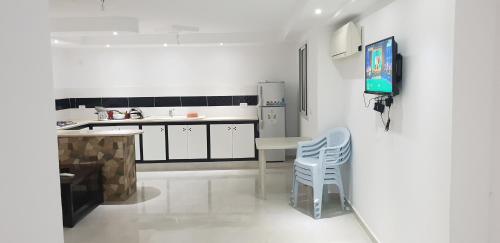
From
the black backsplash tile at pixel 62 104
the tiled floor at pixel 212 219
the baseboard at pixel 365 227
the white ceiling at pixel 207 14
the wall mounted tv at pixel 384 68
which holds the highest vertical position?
the white ceiling at pixel 207 14

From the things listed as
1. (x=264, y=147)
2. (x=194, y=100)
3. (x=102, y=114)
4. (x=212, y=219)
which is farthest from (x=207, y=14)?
(x=102, y=114)

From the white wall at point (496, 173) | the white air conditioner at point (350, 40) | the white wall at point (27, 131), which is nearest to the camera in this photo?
the white wall at point (27, 131)

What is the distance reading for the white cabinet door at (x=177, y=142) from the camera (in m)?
7.41

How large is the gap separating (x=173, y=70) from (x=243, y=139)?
1.99 m

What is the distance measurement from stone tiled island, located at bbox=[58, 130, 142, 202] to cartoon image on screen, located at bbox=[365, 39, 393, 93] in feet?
11.1

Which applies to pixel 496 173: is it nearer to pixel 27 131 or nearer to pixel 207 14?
pixel 27 131

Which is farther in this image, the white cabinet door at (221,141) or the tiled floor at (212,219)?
the white cabinet door at (221,141)

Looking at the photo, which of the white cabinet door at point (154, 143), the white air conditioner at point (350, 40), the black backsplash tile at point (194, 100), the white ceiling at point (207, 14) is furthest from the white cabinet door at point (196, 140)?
the white air conditioner at point (350, 40)

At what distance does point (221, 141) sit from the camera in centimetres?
750

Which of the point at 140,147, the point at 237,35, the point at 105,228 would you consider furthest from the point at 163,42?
the point at 105,228

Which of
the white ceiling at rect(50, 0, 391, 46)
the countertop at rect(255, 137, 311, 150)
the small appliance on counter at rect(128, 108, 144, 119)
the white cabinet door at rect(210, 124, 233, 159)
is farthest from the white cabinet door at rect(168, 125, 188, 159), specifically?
the countertop at rect(255, 137, 311, 150)

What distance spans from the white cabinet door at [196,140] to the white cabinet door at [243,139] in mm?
562

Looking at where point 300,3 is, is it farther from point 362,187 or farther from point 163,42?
point 163,42

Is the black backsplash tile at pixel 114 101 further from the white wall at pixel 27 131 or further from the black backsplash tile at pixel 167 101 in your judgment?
the white wall at pixel 27 131
